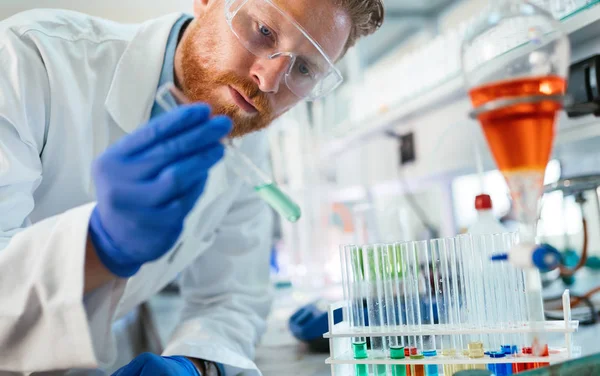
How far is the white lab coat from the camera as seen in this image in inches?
28.6

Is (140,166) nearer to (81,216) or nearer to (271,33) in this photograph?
(81,216)

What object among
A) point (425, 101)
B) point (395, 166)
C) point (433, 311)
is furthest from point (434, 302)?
point (395, 166)

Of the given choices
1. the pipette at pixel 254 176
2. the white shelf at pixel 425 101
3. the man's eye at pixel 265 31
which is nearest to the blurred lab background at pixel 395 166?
the white shelf at pixel 425 101

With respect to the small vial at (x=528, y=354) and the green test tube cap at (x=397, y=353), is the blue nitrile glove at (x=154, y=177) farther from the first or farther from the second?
the small vial at (x=528, y=354)

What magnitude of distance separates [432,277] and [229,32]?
76 cm

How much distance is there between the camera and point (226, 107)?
1.24 m

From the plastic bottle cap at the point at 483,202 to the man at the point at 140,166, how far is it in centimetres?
46

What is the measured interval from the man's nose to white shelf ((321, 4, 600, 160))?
0.57 m

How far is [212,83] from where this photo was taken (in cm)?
125

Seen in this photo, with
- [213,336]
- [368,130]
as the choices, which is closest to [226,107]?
[213,336]

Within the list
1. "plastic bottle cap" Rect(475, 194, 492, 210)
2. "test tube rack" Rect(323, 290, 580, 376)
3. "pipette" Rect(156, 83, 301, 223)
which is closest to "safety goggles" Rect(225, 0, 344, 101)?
"pipette" Rect(156, 83, 301, 223)

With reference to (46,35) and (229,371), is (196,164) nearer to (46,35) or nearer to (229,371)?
(229,371)

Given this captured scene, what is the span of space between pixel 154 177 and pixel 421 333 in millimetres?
494

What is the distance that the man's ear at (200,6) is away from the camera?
1393mm
